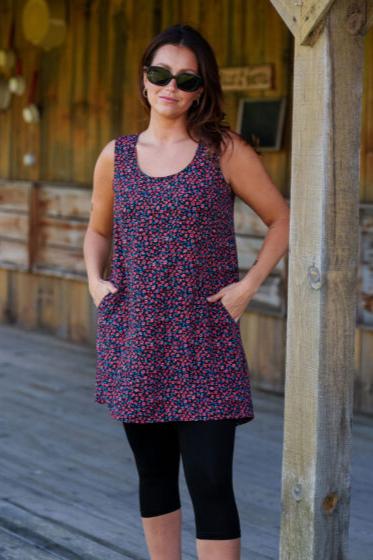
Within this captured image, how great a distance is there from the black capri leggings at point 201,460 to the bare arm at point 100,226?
14.5 inches

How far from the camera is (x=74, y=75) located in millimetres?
8055

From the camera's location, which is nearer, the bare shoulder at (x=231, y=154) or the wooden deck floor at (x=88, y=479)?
the bare shoulder at (x=231, y=154)

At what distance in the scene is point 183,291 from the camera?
294 cm

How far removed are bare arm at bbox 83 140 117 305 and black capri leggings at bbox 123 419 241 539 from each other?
369 mm

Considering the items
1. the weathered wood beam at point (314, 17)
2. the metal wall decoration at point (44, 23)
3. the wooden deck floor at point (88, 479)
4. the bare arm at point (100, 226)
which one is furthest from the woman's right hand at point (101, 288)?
the metal wall decoration at point (44, 23)

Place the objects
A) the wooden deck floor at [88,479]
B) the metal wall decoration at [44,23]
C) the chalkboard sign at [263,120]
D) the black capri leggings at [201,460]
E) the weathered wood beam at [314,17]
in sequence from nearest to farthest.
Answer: the black capri leggings at [201,460] → the weathered wood beam at [314,17] → the wooden deck floor at [88,479] → the chalkboard sign at [263,120] → the metal wall decoration at [44,23]

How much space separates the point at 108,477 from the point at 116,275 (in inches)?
80.2

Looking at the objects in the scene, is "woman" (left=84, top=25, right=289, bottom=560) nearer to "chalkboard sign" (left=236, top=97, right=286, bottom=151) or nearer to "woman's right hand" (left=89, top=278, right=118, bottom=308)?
"woman's right hand" (left=89, top=278, right=118, bottom=308)

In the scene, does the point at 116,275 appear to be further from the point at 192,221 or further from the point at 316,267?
the point at 316,267

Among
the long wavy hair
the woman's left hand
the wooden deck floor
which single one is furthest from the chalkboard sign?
the woman's left hand

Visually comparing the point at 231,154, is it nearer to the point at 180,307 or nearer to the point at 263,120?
the point at 180,307

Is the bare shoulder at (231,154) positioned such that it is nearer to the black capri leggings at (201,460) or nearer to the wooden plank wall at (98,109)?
the black capri leggings at (201,460)

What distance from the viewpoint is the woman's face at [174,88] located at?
298 cm

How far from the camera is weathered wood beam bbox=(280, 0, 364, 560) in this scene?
304 centimetres
